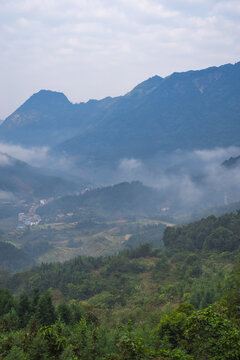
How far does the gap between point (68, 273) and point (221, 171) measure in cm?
11304

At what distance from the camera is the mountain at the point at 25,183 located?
152 meters

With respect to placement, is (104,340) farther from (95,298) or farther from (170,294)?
(95,298)

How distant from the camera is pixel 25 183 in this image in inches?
6329

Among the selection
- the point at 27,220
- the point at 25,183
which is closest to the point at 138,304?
the point at 27,220

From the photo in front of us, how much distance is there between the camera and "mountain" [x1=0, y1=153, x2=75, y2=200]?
152 meters

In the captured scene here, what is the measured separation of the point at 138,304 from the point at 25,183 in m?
149

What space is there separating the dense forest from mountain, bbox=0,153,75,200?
116m

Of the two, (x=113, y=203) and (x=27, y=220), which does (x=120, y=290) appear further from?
(x=113, y=203)

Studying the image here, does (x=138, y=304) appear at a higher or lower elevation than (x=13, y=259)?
lower

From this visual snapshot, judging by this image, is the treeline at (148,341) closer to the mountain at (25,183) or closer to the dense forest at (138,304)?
the dense forest at (138,304)

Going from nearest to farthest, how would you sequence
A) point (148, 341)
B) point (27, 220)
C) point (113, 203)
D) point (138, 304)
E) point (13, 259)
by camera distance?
point (148, 341) → point (138, 304) → point (13, 259) → point (27, 220) → point (113, 203)

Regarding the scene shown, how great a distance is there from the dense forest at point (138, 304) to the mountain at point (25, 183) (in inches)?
4574

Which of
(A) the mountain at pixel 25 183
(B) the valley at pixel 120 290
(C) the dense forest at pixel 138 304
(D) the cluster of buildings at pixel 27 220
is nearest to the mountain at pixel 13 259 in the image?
(B) the valley at pixel 120 290

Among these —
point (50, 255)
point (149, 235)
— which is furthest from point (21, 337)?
point (149, 235)
